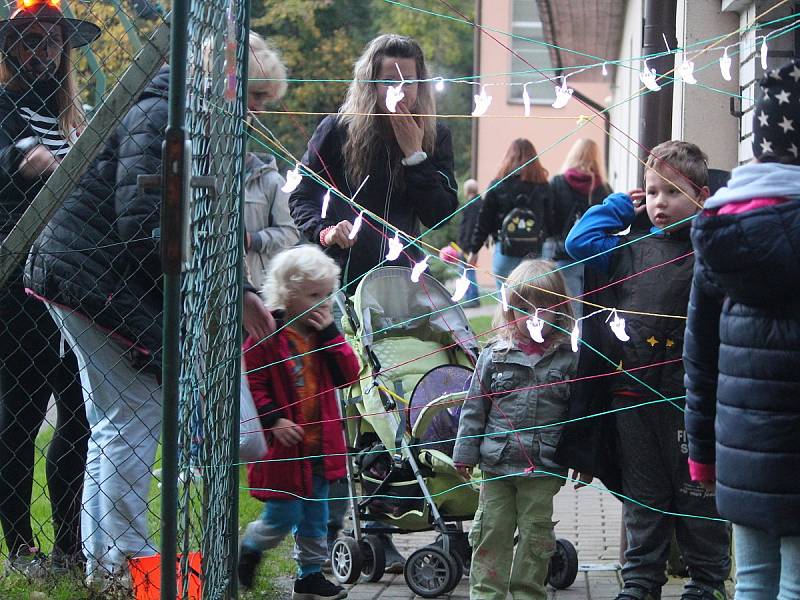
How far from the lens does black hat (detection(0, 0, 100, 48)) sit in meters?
4.57

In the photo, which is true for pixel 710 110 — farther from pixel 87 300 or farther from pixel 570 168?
pixel 570 168

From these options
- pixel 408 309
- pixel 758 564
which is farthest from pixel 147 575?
pixel 758 564

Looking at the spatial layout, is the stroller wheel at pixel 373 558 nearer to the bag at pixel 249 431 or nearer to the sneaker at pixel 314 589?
the sneaker at pixel 314 589

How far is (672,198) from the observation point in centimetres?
454

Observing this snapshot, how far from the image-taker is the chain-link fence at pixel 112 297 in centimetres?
379

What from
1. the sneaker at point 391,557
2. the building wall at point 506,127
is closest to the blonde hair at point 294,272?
the sneaker at point 391,557

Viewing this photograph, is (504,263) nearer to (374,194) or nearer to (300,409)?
(374,194)

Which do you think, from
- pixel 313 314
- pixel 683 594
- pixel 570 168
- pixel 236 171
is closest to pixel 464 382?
Answer: pixel 313 314

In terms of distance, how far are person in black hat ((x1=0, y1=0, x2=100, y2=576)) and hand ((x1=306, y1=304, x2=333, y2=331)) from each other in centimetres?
92

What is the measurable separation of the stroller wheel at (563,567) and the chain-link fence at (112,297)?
1.51m

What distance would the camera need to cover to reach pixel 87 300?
423 cm

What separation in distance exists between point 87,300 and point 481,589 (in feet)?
5.75

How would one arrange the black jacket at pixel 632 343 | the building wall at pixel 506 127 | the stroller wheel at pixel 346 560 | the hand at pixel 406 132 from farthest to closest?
the building wall at pixel 506 127 → the hand at pixel 406 132 → the stroller wheel at pixel 346 560 → the black jacket at pixel 632 343

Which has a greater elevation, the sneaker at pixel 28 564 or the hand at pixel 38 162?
the hand at pixel 38 162
